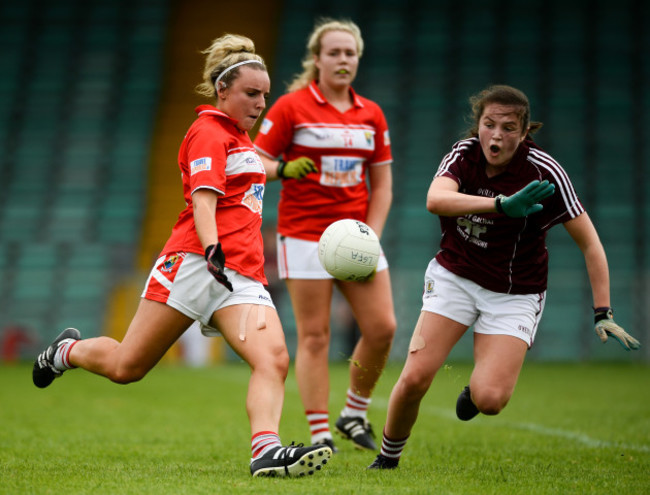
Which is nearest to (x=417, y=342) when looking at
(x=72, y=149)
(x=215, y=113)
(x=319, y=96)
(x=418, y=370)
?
(x=418, y=370)

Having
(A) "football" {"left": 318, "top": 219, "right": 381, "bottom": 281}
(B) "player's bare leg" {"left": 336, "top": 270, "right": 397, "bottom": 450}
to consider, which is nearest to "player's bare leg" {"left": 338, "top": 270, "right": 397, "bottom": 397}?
(B) "player's bare leg" {"left": 336, "top": 270, "right": 397, "bottom": 450}

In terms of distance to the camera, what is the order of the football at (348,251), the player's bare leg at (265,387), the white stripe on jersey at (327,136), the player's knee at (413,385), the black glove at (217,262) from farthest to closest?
1. the white stripe on jersey at (327,136)
2. the football at (348,251)
3. the player's knee at (413,385)
4. the player's bare leg at (265,387)
5. the black glove at (217,262)

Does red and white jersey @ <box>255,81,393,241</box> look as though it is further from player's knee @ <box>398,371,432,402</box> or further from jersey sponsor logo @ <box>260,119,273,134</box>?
player's knee @ <box>398,371,432,402</box>

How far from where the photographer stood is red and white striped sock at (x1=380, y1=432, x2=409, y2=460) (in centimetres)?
465

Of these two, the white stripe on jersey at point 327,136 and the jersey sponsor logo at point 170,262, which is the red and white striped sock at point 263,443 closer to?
the jersey sponsor logo at point 170,262

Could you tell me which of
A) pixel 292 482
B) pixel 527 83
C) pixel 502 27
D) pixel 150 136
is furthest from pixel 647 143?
pixel 292 482

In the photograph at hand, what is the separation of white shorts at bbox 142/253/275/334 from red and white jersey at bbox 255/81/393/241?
138cm

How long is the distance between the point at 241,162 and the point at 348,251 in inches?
29.7

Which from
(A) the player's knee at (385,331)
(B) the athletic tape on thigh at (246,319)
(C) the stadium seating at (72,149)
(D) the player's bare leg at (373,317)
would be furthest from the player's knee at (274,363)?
(C) the stadium seating at (72,149)

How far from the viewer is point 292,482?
3.99m

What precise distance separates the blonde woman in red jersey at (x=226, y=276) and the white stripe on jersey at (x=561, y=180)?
1.38m

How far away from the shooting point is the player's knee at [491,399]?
4398mm

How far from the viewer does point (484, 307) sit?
459cm

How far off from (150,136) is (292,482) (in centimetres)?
1664
